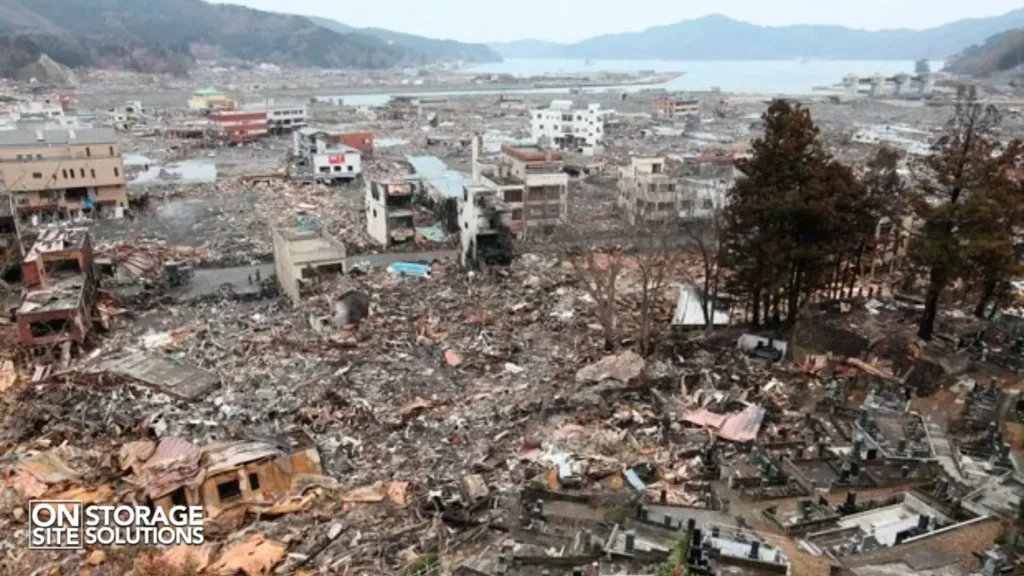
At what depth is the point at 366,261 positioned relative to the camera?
32812mm

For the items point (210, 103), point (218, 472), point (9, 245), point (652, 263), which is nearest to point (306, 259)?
point (652, 263)

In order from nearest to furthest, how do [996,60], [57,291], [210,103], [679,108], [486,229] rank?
[57,291], [486,229], [210,103], [679,108], [996,60]

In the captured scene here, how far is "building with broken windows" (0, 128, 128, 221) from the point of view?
39.0 metres

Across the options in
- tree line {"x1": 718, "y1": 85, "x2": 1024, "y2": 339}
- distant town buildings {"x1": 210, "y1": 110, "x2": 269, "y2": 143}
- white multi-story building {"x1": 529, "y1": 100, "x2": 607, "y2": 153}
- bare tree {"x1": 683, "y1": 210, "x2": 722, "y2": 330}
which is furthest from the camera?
distant town buildings {"x1": 210, "y1": 110, "x2": 269, "y2": 143}

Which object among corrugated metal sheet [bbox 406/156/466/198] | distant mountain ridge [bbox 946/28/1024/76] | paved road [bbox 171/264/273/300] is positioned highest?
distant mountain ridge [bbox 946/28/1024/76]

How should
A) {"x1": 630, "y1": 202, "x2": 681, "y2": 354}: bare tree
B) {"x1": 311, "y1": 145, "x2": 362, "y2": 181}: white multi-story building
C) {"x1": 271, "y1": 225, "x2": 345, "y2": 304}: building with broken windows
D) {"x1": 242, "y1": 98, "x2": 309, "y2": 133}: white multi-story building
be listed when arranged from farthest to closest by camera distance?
{"x1": 242, "y1": 98, "x2": 309, "y2": 133}: white multi-story building
{"x1": 311, "y1": 145, "x2": 362, "y2": 181}: white multi-story building
{"x1": 271, "y1": 225, "x2": 345, "y2": 304}: building with broken windows
{"x1": 630, "y1": 202, "x2": 681, "y2": 354}: bare tree

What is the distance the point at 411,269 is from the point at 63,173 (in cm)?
2326

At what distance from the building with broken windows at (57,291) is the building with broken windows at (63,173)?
1161 centimetres

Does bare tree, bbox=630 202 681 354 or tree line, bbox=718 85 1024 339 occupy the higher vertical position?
tree line, bbox=718 85 1024 339

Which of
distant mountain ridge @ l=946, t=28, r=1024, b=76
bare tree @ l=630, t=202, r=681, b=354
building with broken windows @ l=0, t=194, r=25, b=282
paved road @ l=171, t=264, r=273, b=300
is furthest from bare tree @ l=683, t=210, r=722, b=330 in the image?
distant mountain ridge @ l=946, t=28, r=1024, b=76

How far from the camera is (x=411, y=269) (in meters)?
30.0

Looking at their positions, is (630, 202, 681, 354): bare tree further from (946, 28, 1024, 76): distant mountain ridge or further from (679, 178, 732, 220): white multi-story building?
(946, 28, 1024, 76): distant mountain ridge

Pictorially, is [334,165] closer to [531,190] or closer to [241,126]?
[531,190]

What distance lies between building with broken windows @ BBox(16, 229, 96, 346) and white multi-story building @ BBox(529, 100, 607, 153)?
47515 mm
